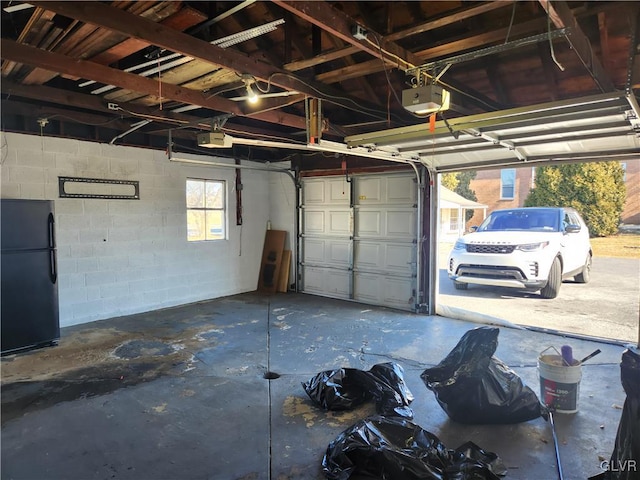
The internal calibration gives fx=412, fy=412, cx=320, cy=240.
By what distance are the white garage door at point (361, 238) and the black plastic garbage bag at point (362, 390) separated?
10.2 ft

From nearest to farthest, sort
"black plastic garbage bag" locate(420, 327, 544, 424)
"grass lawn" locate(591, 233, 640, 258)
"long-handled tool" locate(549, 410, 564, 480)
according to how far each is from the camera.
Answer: "long-handled tool" locate(549, 410, 564, 480)
"black plastic garbage bag" locate(420, 327, 544, 424)
"grass lawn" locate(591, 233, 640, 258)

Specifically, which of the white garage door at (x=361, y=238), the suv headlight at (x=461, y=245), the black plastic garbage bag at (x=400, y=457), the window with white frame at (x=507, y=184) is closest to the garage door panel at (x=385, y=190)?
the white garage door at (x=361, y=238)

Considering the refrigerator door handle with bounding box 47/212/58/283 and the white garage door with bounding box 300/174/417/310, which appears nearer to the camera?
the refrigerator door handle with bounding box 47/212/58/283

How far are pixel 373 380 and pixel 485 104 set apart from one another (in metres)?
2.84

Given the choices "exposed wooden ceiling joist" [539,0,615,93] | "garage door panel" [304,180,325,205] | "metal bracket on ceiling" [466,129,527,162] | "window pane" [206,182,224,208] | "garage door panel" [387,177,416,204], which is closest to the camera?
"exposed wooden ceiling joist" [539,0,615,93]

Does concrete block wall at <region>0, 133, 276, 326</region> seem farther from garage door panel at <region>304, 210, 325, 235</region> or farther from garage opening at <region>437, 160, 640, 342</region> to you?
garage opening at <region>437, 160, 640, 342</region>

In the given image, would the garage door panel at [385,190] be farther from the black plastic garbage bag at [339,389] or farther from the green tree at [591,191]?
the green tree at [591,191]

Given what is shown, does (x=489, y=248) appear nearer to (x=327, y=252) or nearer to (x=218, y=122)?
(x=327, y=252)

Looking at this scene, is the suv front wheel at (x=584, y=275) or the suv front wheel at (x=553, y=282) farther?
the suv front wheel at (x=584, y=275)

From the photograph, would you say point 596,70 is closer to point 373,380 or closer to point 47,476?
point 373,380

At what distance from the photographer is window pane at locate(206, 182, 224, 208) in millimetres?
7035

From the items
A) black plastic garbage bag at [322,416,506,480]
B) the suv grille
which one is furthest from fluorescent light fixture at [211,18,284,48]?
the suv grille

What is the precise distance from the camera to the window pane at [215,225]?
7078mm

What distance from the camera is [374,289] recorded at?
6.74 m
